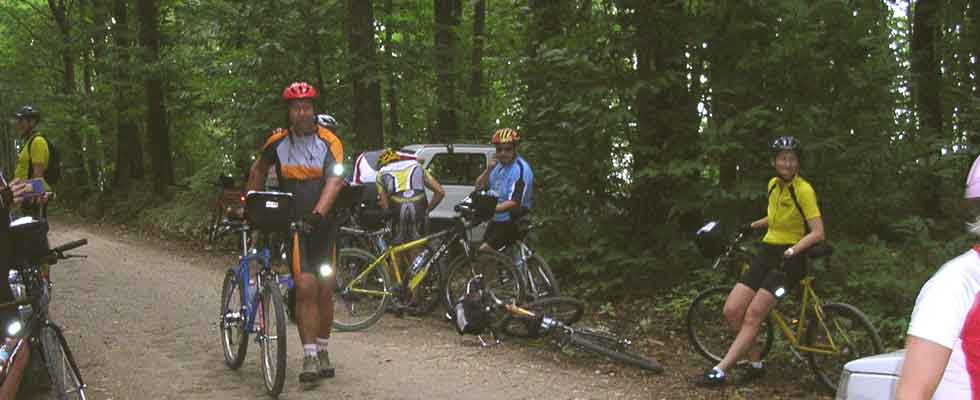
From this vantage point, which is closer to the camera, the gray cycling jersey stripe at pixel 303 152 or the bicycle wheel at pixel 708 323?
the gray cycling jersey stripe at pixel 303 152

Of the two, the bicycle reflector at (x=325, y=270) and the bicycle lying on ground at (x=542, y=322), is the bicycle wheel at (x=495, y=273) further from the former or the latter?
the bicycle reflector at (x=325, y=270)

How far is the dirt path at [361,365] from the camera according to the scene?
6.61m

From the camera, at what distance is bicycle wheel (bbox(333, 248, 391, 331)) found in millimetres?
9016

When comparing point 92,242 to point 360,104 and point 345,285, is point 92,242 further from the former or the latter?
point 345,285

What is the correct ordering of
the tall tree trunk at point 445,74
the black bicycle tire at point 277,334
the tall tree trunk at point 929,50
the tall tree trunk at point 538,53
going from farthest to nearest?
the tall tree trunk at point 445,74, the tall tree trunk at point 929,50, the tall tree trunk at point 538,53, the black bicycle tire at point 277,334

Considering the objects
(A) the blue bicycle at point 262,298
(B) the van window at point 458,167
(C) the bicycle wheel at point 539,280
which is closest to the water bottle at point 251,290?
(A) the blue bicycle at point 262,298

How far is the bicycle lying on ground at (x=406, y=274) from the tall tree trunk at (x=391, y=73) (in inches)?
264

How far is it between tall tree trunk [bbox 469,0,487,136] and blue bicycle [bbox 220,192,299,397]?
12.0 meters

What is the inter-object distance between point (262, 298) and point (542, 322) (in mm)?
2679

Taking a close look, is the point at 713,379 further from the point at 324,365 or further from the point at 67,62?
the point at 67,62

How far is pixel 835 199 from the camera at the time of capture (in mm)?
8789

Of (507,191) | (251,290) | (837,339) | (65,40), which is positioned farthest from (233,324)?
(65,40)

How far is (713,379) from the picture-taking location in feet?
22.4

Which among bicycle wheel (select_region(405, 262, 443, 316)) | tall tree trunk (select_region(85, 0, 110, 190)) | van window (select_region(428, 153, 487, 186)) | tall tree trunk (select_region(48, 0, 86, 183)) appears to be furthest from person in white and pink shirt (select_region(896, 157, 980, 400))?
tall tree trunk (select_region(48, 0, 86, 183))
